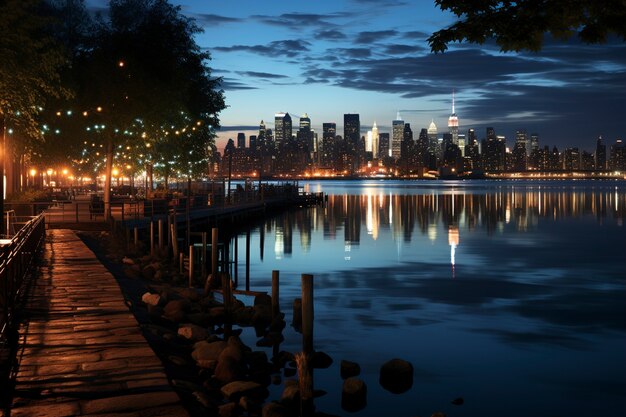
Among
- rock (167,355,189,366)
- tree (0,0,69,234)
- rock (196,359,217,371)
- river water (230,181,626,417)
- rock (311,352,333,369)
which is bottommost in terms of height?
river water (230,181,626,417)

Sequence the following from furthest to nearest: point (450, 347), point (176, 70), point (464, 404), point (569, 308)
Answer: point (176, 70)
point (569, 308)
point (450, 347)
point (464, 404)

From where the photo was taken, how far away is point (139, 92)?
142 feet

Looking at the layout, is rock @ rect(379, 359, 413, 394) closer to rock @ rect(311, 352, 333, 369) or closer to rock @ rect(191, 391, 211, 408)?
rock @ rect(311, 352, 333, 369)

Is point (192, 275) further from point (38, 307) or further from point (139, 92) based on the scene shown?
point (139, 92)

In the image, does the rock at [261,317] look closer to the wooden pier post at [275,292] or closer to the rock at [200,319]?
the wooden pier post at [275,292]

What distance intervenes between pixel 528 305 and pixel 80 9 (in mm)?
35246

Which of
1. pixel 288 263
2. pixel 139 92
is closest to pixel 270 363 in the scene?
pixel 288 263

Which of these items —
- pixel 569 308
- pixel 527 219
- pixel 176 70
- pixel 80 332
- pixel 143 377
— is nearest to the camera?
pixel 143 377

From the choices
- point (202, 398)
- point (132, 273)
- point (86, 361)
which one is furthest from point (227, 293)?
point (202, 398)

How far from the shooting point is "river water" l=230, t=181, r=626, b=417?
52.3ft

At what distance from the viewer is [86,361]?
11.6 meters

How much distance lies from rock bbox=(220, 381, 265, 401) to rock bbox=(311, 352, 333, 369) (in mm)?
4312

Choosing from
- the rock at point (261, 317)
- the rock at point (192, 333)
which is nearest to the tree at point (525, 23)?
the rock at point (192, 333)

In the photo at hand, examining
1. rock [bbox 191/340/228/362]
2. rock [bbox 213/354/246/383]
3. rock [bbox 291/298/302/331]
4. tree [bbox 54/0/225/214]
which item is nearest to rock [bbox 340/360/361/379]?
rock [bbox 191/340/228/362]
